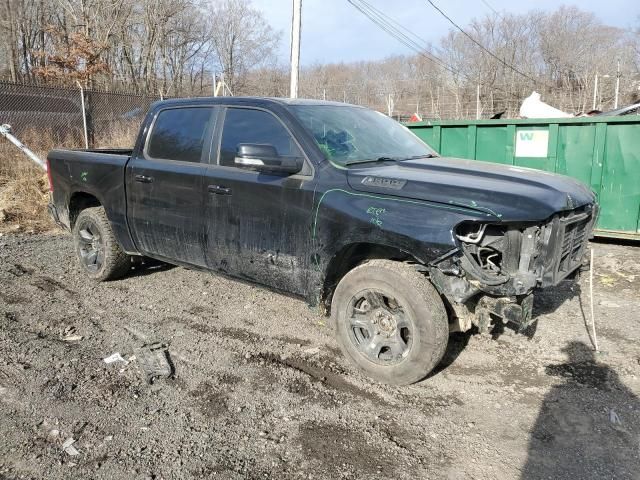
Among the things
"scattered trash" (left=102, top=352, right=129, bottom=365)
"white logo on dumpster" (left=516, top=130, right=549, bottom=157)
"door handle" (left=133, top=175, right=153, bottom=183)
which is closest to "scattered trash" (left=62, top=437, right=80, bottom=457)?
"scattered trash" (left=102, top=352, right=129, bottom=365)

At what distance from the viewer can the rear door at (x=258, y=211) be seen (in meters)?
3.78

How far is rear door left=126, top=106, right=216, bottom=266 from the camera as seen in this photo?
443 centimetres

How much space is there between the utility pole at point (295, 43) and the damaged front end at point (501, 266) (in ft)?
37.6

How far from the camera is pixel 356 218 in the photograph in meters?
3.44

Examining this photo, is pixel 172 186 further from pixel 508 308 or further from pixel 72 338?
pixel 508 308

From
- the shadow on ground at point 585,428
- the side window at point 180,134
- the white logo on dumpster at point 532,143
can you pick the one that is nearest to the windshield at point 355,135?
the side window at point 180,134

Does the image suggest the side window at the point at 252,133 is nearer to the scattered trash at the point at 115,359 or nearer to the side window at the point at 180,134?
the side window at the point at 180,134

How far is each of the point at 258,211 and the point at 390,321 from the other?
1.31 metres

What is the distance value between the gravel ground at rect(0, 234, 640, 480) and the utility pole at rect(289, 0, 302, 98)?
10.00 m

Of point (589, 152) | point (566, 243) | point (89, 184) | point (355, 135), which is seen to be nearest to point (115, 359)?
point (89, 184)

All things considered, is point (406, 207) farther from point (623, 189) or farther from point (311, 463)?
point (623, 189)

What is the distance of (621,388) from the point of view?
3553 millimetres

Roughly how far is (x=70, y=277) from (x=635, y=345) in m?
5.68

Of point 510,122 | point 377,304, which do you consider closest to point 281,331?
point 377,304
